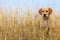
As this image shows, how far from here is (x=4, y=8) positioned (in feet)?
6.23

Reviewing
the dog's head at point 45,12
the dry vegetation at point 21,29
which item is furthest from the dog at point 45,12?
the dry vegetation at point 21,29

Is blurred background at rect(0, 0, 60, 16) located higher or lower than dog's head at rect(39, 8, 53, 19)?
higher

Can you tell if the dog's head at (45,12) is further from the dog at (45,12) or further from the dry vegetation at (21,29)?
the dry vegetation at (21,29)

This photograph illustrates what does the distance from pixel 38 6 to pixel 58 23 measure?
318mm

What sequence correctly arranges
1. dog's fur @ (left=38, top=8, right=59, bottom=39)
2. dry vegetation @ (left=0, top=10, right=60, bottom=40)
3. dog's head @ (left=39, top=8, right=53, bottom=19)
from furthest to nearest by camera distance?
dog's head @ (left=39, top=8, right=53, bottom=19)
dog's fur @ (left=38, top=8, right=59, bottom=39)
dry vegetation @ (left=0, top=10, right=60, bottom=40)

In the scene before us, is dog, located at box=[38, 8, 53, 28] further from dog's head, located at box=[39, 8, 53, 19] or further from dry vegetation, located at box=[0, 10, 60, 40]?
dry vegetation, located at box=[0, 10, 60, 40]

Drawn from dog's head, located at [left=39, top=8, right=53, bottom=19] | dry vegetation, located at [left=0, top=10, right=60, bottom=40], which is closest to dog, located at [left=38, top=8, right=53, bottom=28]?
dog's head, located at [left=39, top=8, right=53, bottom=19]

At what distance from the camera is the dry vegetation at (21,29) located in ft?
5.56

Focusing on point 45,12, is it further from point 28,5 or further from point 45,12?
point 28,5

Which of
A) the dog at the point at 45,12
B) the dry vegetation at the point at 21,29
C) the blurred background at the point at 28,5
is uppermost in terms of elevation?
the blurred background at the point at 28,5

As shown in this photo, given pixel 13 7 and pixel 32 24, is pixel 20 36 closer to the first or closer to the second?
pixel 32 24

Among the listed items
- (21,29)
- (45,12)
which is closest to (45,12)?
(45,12)

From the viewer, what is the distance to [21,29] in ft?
5.88

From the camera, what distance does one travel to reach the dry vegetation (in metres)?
1.69
